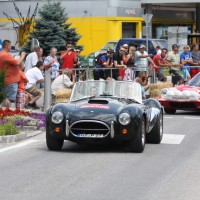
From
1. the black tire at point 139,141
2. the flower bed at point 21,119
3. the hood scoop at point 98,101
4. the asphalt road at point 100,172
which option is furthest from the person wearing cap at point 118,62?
the black tire at point 139,141

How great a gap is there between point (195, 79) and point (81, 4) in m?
38.0

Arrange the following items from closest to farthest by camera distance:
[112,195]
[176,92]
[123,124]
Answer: [112,195] → [123,124] → [176,92]

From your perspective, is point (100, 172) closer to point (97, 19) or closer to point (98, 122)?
point (98, 122)

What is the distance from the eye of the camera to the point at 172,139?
1770 cm

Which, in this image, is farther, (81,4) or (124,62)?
(81,4)

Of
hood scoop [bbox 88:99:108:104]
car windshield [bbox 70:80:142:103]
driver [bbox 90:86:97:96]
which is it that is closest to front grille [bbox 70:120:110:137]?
hood scoop [bbox 88:99:108:104]

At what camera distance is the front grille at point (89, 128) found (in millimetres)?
14750

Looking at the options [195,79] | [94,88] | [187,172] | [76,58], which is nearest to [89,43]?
[76,58]

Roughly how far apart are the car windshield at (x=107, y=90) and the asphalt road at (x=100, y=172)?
3.01 ft

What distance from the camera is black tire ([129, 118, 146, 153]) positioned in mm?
14930

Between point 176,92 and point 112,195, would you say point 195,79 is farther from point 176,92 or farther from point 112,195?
point 112,195

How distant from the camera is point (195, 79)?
24.8m

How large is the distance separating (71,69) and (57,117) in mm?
11262

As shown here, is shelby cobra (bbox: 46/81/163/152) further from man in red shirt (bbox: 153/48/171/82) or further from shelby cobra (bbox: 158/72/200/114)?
man in red shirt (bbox: 153/48/171/82)
